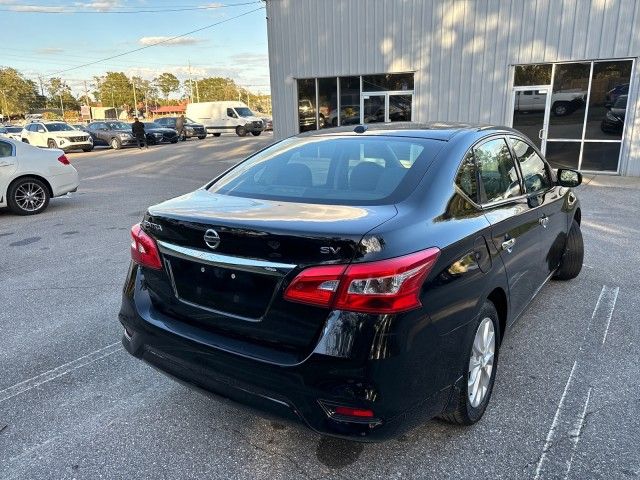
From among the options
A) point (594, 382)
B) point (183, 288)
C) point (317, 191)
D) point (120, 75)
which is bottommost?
point (594, 382)

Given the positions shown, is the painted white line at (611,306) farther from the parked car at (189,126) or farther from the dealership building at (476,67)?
the parked car at (189,126)

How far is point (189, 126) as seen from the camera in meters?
32.6

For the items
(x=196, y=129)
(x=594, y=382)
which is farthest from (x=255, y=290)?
(x=196, y=129)

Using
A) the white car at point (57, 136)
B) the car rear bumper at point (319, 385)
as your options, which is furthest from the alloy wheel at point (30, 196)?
the white car at point (57, 136)

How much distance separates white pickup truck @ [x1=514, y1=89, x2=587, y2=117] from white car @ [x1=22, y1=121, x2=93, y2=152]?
70.7ft

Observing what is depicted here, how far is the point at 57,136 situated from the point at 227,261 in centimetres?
2696

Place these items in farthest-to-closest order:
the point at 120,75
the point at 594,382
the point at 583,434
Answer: the point at 120,75
the point at 594,382
the point at 583,434

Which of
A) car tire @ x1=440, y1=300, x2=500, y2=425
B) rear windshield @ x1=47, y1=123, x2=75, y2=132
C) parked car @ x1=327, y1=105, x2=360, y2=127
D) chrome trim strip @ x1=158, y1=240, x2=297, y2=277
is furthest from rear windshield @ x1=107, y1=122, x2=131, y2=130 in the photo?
car tire @ x1=440, y1=300, x2=500, y2=425

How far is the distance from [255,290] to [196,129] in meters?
32.5

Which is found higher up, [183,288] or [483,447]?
[183,288]

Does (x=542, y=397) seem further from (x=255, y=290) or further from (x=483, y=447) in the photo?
(x=255, y=290)

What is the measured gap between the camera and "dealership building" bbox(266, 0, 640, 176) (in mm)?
12594

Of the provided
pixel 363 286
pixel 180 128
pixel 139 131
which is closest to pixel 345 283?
pixel 363 286

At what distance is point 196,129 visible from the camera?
107ft
